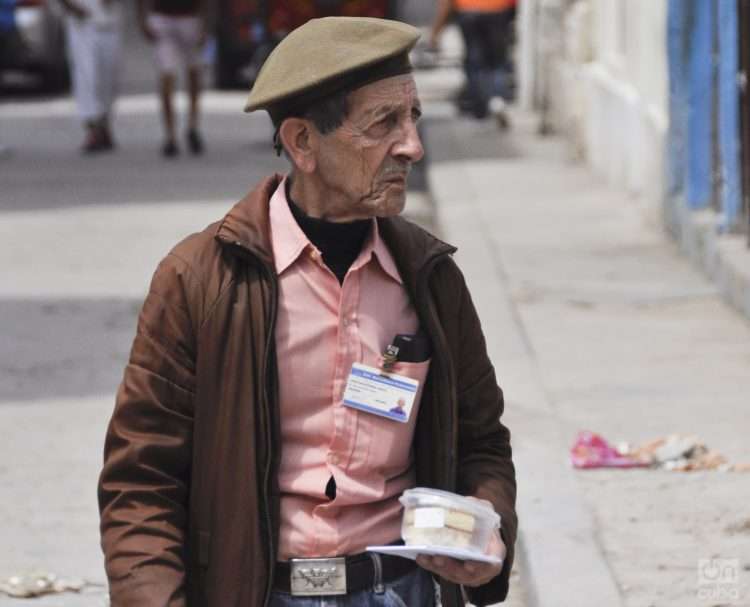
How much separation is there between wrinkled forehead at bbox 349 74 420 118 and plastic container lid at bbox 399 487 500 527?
613mm

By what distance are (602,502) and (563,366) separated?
7.39ft

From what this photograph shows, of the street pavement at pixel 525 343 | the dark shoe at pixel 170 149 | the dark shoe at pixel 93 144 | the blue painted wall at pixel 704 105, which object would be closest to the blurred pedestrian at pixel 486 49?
the street pavement at pixel 525 343

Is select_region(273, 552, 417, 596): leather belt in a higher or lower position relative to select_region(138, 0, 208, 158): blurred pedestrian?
higher

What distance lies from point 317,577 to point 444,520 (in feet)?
0.91

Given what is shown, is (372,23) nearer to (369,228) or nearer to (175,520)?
(369,228)

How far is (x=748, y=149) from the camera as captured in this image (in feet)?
33.3

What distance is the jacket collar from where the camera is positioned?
130 inches

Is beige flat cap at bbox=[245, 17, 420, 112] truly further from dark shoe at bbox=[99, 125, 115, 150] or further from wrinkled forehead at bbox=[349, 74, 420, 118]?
dark shoe at bbox=[99, 125, 115, 150]

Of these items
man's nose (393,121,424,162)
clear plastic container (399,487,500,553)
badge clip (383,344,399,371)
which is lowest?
clear plastic container (399,487,500,553)

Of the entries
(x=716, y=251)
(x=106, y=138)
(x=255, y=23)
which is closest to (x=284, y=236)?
(x=716, y=251)

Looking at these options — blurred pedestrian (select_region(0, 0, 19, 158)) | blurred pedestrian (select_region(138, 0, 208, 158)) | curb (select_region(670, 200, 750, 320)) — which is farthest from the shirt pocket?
blurred pedestrian (select_region(0, 0, 19, 158))

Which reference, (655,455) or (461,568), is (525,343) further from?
(461,568)

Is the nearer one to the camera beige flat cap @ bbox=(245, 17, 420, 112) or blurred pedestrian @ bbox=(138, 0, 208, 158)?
beige flat cap @ bbox=(245, 17, 420, 112)

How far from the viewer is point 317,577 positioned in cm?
330
